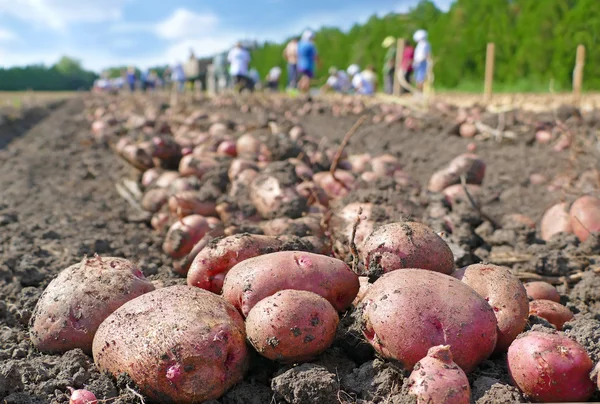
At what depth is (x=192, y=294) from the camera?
87.7 inches

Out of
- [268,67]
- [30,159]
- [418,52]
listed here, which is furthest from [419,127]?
[268,67]

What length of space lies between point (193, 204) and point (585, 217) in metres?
2.81

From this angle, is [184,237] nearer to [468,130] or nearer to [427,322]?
[427,322]

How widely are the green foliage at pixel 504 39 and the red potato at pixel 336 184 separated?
14857 millimetres

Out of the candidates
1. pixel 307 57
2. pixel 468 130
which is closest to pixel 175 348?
pixel 468 130

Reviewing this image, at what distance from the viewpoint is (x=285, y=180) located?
4.01 m

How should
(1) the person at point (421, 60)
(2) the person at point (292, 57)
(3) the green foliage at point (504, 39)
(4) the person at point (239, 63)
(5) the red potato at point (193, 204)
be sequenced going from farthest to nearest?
(3) the green foliage at point (504, 39) < (2) the person at point (292, 57) < (4) the person at point (239, 63) < (1) the person at point (421, 60) < (5) the red potato at point (193, 204)

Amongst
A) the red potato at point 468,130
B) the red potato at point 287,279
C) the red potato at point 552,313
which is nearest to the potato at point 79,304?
the red potato at point 287,279

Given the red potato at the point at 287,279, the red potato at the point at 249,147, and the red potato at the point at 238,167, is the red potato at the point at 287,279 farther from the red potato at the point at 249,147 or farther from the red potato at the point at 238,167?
the red potato at the point at 249,147

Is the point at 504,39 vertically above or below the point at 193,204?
above

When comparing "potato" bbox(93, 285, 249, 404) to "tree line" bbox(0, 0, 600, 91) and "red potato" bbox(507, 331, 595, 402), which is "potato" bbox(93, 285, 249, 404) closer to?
"red potato" bbox(507, 331, 595, 402)

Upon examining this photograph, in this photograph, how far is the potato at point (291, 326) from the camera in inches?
A: 79.0

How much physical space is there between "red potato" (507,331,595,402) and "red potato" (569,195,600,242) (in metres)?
1.97

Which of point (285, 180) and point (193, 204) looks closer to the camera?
point (285, 180)
